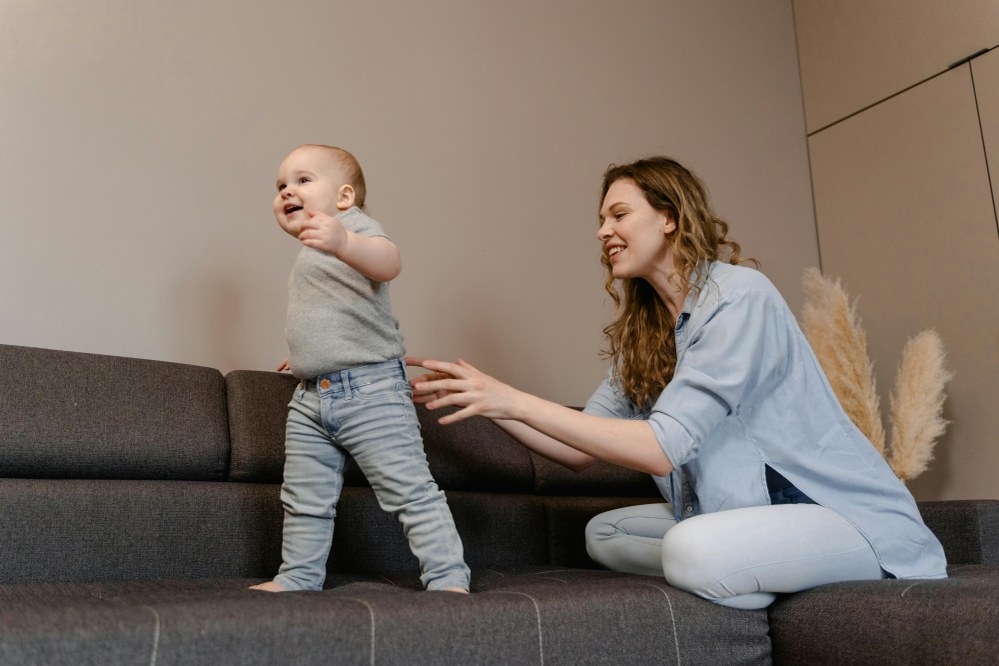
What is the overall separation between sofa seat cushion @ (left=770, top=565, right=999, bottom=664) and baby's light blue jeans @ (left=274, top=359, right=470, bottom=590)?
53 centimetres

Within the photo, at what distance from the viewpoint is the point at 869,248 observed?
3.48 meters

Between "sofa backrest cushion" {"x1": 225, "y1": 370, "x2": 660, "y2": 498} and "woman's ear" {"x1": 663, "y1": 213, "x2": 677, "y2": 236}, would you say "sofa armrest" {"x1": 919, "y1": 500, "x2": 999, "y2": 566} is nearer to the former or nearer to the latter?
"sofa backrest cushion" {"x1": 225, "y1": 370, "x2": 660, "y2": 498}

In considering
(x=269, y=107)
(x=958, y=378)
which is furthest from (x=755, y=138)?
(x=269, y=107)

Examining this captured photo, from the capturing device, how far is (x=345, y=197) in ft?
5.85

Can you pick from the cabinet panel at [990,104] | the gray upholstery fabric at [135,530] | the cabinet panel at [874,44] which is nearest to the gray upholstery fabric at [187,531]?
the gray upholstery fabric at [135,530]

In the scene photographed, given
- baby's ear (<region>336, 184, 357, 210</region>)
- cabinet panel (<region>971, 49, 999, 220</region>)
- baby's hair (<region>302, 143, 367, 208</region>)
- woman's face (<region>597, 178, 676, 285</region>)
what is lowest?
woman's face (<region>597, 178, 676, 285</region>)

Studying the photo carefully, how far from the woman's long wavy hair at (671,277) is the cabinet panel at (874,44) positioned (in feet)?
6.33

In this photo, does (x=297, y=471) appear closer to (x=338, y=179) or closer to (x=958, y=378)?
(x=338, y=179)

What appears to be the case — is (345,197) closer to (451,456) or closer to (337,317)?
(337,317)

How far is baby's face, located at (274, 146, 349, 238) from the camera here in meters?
1.75

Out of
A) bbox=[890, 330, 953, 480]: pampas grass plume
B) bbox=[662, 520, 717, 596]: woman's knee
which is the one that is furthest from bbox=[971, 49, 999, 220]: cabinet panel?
bbox=[662, 520, 717, 596]: woman's knee

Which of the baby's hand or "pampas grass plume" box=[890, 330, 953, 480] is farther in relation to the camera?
"pampas grass plume" box=[890, 330, 953, 480]

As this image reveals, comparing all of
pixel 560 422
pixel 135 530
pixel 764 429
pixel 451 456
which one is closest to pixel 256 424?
pixel 135 530

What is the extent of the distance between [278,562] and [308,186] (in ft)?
2.45
